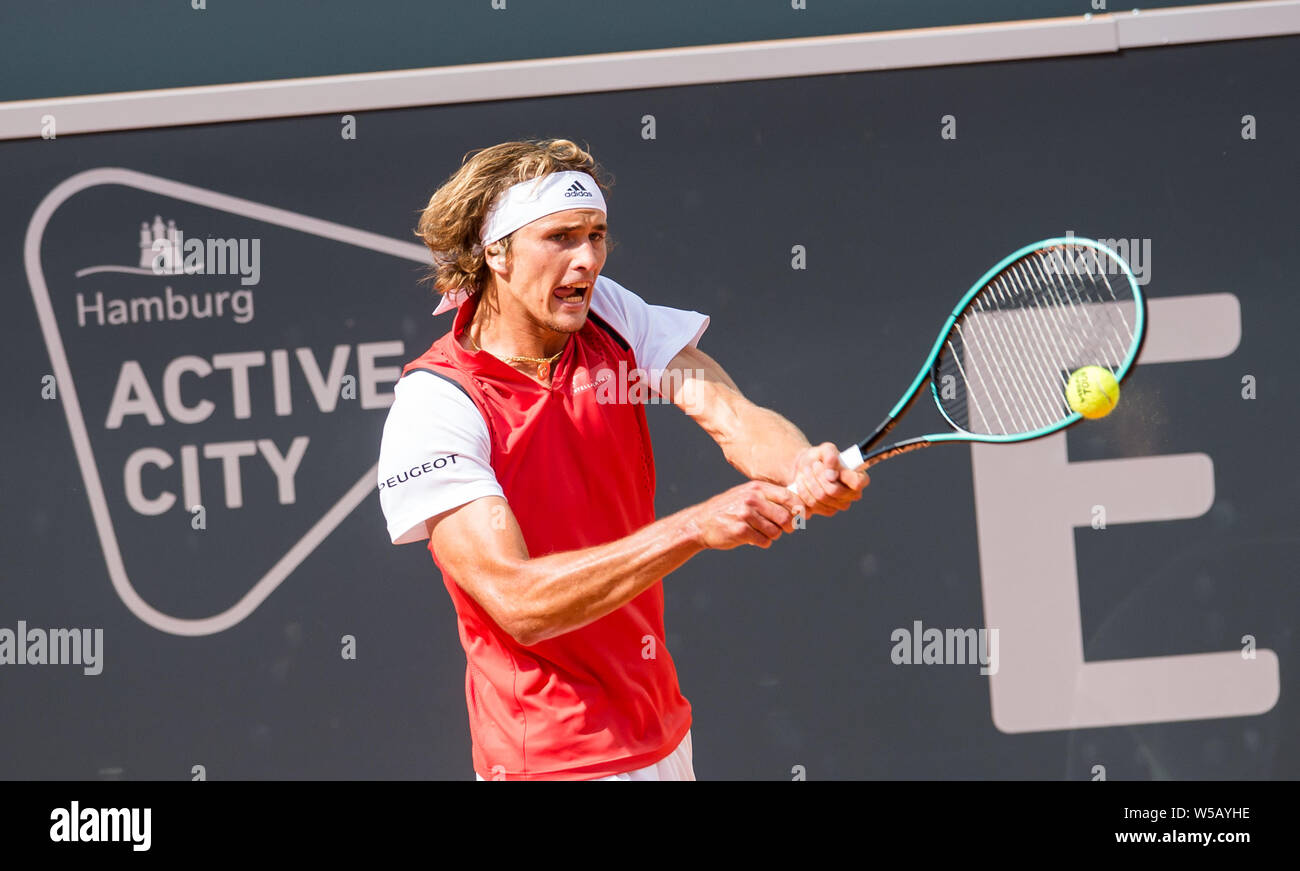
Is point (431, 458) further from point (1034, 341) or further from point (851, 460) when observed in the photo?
point (1034, 341)

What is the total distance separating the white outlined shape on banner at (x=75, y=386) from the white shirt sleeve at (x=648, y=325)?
1055 mm

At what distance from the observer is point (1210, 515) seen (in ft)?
11.8

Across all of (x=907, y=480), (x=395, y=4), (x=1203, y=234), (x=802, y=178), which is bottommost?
(x=907, y=480)

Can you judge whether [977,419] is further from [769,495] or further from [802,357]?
[769,495]

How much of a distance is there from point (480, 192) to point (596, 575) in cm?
92

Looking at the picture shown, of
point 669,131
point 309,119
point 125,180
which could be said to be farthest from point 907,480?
point 125,180

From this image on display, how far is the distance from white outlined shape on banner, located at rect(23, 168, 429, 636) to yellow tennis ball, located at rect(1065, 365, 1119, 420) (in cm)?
201

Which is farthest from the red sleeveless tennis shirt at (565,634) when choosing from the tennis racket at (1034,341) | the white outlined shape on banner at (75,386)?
the white outlined shape on banner at (75,386)

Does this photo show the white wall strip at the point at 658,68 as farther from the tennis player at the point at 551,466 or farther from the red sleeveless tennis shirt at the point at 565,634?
the red sleeveless tennis shirt at the point at 565,634

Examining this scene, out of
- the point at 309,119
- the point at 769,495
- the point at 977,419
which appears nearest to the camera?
the point at 769,495

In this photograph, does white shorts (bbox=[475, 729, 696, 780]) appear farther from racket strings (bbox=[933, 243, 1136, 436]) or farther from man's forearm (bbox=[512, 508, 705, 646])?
racket strings (bbox=[933, 243, 1136, 436])

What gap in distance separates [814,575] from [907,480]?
0.37 m

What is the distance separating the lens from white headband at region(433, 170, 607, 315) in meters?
2.73

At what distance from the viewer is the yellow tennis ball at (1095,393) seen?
2383mm
